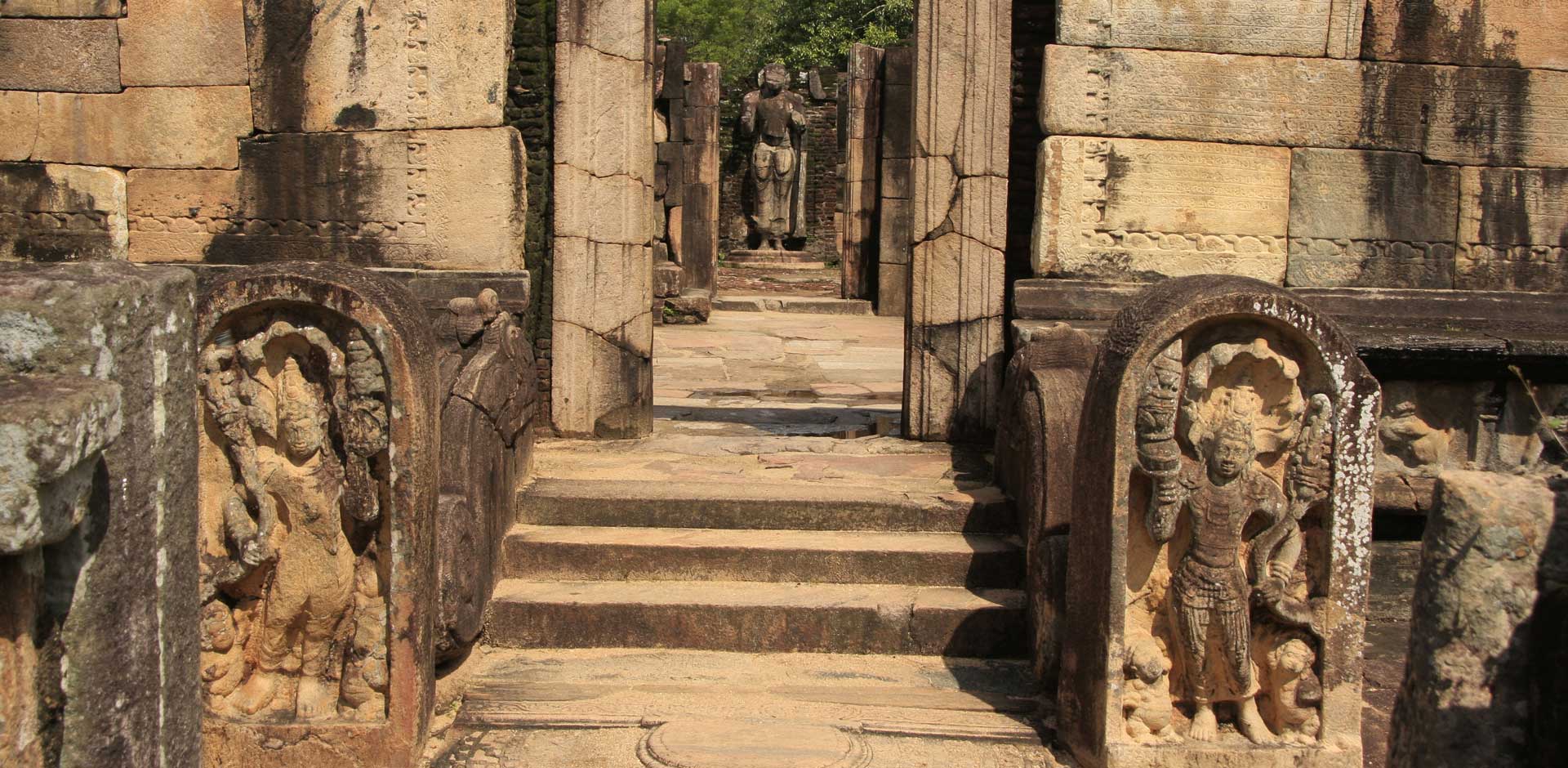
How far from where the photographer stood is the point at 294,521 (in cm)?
384

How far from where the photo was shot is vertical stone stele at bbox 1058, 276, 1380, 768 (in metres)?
3.70

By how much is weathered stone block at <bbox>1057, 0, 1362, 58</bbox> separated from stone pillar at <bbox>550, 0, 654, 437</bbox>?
197 cm

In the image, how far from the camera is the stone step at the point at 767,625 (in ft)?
15.3

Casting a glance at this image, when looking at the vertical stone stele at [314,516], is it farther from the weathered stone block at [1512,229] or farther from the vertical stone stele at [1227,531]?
the weathered stone block at [1512,229]

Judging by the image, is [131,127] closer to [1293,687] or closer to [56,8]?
[56,8]

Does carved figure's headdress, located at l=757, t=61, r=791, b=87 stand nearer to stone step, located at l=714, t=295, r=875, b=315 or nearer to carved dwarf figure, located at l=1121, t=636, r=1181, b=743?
stone step, located at l=714, t=295, r=875, b=315

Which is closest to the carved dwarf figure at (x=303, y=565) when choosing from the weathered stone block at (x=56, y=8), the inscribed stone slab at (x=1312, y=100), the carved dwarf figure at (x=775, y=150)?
the weathered stone block at (x=56, y=8)

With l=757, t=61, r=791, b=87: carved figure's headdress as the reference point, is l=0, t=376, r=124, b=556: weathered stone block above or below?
below

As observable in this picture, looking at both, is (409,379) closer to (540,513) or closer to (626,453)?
(540,513)

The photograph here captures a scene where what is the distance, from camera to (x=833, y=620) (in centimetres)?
466

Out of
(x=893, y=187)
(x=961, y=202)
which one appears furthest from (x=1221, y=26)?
(x=893, y=187)

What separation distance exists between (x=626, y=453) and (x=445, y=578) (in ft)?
5.95

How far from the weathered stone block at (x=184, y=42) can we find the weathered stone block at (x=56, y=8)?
0.06 metres

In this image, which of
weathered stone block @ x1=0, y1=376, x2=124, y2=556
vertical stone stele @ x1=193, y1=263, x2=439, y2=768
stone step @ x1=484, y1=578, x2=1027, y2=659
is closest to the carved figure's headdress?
stone step @ x1=484, y1=578, x2=1027, y2=659
